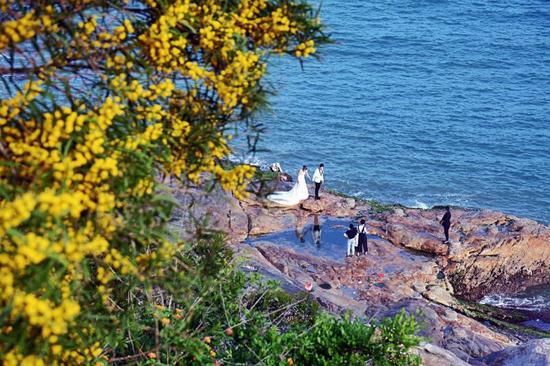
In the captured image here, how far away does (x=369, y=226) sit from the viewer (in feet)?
68.2

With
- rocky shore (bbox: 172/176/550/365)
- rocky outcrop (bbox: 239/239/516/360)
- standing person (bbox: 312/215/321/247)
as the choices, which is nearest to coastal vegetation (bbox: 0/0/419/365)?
rocky shore (bbox: 172/176/550/365)

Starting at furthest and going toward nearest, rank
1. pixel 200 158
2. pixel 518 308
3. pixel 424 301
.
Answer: pixel 518 308 → pixel 424 301 → pixel 200 158

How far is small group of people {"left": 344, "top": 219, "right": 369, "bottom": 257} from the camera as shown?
18516 mm

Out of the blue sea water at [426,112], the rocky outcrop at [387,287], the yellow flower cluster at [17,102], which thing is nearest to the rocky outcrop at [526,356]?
the rocky outcrop at [387,287]

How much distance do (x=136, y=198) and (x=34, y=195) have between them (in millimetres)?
749

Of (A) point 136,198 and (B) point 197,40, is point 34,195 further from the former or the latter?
(B) point 197,40

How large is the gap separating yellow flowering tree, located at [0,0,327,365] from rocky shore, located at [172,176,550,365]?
9.31 m

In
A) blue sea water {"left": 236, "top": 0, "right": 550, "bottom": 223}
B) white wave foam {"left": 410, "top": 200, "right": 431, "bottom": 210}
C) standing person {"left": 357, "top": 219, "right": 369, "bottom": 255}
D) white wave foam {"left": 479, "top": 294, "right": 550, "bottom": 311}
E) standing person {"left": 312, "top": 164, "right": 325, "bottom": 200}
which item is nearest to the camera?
standing person {"left": 357, "top": 219, "right": 369, "bottom": 255}

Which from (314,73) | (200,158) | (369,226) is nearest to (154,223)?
(200,158)

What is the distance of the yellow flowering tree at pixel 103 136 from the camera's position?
403cm

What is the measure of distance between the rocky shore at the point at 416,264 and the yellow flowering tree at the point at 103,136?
931 centimetres

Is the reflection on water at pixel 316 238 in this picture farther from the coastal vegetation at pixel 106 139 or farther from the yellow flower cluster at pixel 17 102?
the yellow flower cluster at pixel 17 102

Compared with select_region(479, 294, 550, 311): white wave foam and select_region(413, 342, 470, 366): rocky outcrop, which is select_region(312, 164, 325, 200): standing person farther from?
select_region(413, 342, 470, 366): rocky outcrop

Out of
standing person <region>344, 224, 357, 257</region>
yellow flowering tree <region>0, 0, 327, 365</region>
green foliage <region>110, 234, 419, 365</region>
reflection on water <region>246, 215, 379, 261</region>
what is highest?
yellow flowering tree <region>0, 0, 327, 365</region>
